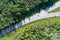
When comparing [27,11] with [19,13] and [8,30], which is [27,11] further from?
[8,30]

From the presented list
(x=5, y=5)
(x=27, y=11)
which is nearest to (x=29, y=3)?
(x=27, y=11)

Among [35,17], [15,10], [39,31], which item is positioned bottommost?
[39,31]

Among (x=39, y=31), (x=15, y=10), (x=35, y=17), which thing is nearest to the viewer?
(x=39, y=31)

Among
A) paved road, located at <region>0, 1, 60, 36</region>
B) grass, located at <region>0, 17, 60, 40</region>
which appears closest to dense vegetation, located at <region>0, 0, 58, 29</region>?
paved road, located at <region>0, 1, 60, 36</region>

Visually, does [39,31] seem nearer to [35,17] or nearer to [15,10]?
[35,17]

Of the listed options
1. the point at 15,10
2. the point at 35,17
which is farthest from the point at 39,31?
the point at 15,10

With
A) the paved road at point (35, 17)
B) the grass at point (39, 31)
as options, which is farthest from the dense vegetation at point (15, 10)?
the grass at point (39, 31)

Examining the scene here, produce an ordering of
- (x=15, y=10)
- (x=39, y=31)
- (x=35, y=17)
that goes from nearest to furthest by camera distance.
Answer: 1. (x=39, y=31)
2. (x=15, y=10)
3. (x=35, y=17)
